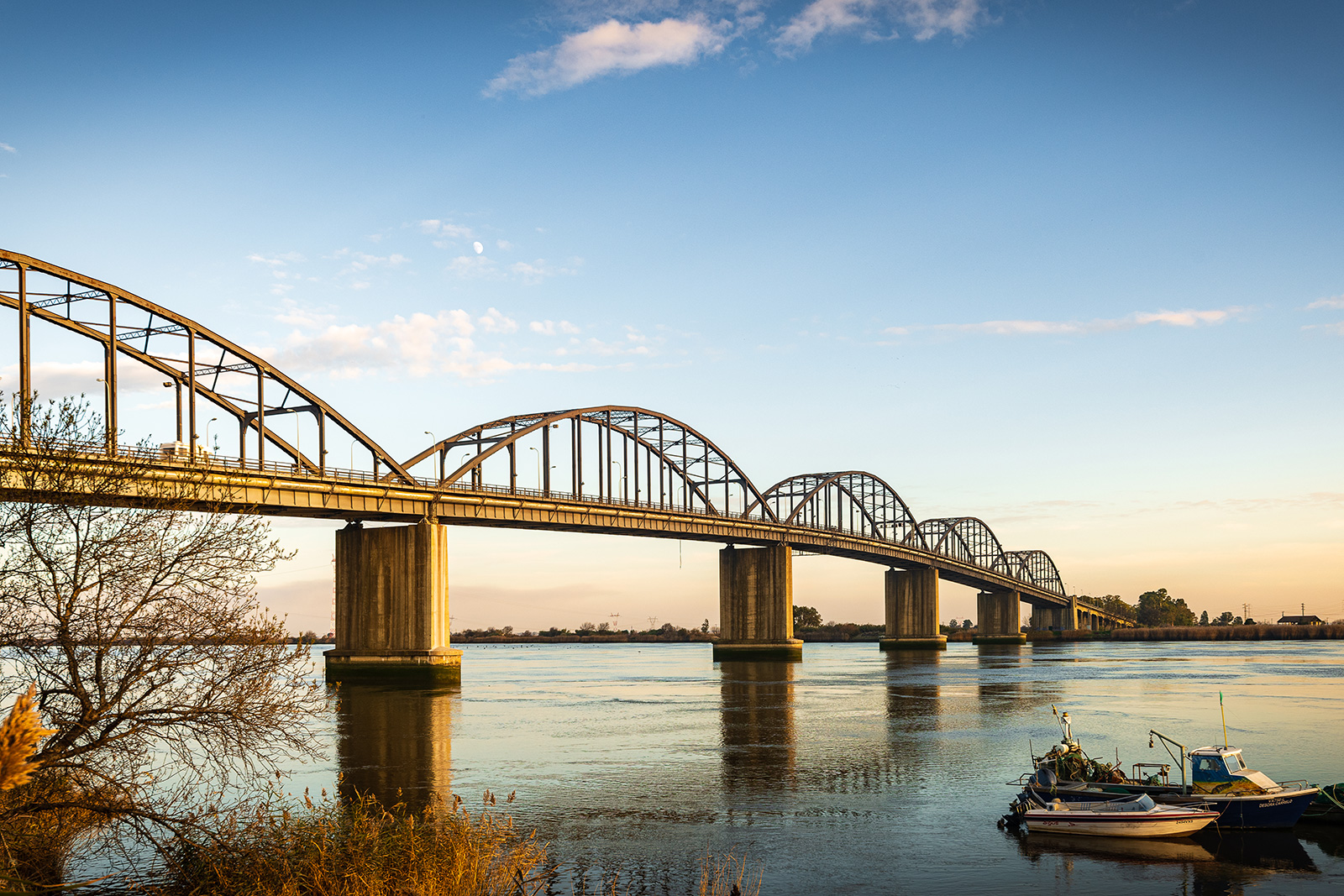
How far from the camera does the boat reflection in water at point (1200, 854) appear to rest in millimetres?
22500

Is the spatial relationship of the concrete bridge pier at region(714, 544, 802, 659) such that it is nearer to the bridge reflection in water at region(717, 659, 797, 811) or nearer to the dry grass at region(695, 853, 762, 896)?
the bridge reflection in water at region(717, 659, 797, 811)

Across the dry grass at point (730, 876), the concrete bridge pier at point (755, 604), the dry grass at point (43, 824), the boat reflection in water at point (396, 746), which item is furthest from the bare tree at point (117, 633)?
the concrete bridge pier at point (755, 604)

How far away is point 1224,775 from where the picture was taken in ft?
88.8

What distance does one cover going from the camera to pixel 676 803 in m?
29.1

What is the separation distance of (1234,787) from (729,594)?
4185 inches

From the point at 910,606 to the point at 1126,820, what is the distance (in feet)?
497

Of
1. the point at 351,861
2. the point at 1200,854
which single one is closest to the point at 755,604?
the point at 1200,854

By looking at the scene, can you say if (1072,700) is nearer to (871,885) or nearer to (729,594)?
(871,885)

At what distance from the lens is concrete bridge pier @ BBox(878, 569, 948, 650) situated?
564ft

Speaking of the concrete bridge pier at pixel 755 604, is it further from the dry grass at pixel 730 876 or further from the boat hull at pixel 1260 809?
Result: the dry grass at pixel 730 876

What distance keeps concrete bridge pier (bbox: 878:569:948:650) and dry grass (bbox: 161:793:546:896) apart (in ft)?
524

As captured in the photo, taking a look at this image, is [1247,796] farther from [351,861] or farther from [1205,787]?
[351,861]

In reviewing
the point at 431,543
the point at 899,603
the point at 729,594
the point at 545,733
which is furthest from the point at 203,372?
the point at 899,603

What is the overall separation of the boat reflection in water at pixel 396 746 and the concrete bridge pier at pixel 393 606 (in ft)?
15.4
